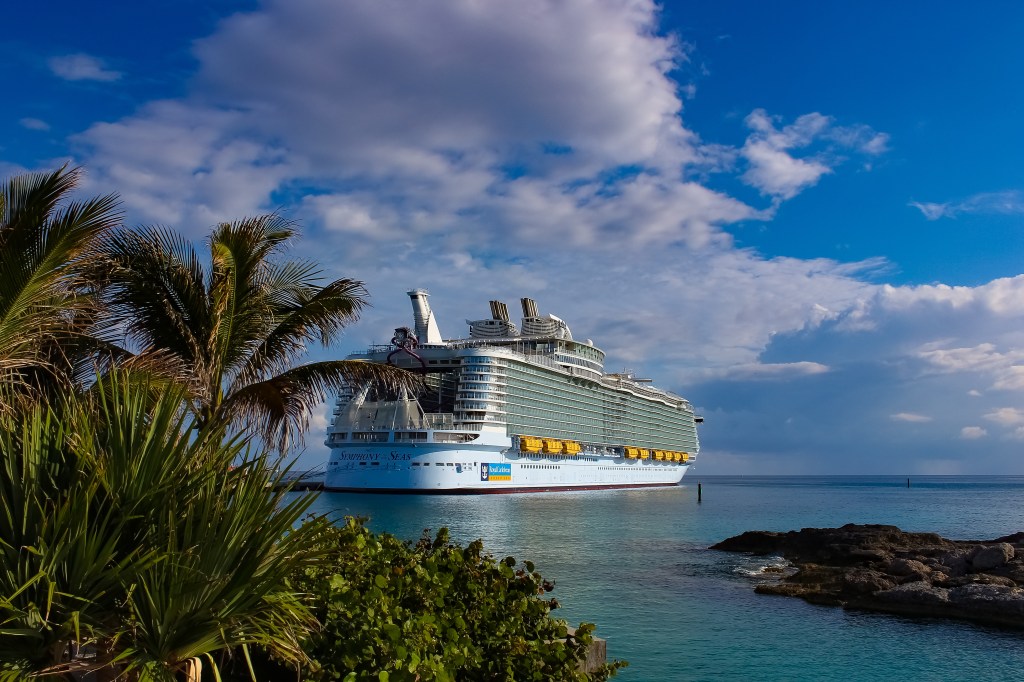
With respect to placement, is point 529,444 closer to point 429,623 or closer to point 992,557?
point 992,557

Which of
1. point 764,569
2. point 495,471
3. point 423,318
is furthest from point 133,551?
point 423,318

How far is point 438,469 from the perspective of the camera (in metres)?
62.6

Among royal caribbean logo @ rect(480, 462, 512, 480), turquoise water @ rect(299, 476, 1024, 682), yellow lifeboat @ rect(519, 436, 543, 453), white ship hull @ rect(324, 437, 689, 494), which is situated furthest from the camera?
yellow lifeboat @ rect(519, 436, 543, 453)

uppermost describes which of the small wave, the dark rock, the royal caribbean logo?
the royal caribbean logo

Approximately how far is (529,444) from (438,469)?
12.7 m

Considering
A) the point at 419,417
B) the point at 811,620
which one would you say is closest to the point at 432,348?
the point at 419,417

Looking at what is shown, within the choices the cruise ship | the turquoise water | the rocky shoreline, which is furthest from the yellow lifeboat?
the rocky shoreline

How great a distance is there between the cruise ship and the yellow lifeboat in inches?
4.2

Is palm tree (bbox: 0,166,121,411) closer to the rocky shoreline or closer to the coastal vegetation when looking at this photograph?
the coastal vegetation

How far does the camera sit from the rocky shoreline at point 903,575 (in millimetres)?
19609

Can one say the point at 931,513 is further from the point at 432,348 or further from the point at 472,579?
the point at 472,579

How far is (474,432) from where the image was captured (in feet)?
220

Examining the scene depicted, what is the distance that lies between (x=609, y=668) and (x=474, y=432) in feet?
199

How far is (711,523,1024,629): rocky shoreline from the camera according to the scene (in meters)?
19.6
